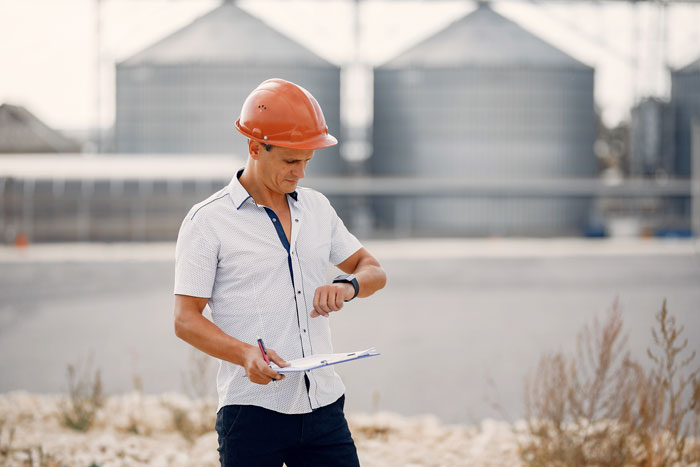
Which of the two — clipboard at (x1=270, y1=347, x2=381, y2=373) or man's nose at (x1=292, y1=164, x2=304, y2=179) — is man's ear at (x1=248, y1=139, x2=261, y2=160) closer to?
man's nose at (x1=292, y1=164, x2=304, y2=179)

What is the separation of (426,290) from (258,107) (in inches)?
467

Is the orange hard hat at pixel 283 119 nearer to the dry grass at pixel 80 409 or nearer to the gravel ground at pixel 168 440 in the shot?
the gravel ground at pixel 168 440

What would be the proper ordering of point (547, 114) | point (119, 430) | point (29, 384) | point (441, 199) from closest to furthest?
point (119, 430)
point (29, 384)
point (441, 199)
point (547, 114)

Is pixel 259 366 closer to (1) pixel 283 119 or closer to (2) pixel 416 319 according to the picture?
(1) pixel 283 119

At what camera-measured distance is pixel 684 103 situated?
35.8 metres

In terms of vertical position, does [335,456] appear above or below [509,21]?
below

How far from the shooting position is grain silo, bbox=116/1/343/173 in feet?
102

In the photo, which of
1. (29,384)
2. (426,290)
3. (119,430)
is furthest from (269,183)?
(426,290)

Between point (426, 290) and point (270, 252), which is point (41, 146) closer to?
point (426, 290)

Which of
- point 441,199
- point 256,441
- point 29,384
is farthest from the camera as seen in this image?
point 441,199

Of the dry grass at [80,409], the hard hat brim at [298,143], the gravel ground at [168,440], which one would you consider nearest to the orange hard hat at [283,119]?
the hard hat brim at [298,143]

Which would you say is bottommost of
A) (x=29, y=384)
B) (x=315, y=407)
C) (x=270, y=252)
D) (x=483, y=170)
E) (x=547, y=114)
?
(x=29, y=384)

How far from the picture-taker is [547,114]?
32500 mm

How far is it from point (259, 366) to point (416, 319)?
9.34 meters
